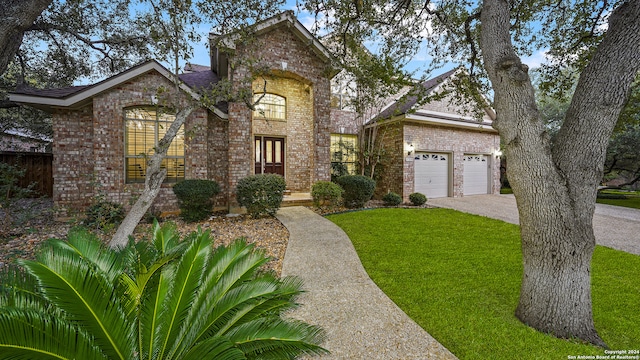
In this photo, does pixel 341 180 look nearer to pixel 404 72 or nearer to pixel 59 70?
pixel 404 72

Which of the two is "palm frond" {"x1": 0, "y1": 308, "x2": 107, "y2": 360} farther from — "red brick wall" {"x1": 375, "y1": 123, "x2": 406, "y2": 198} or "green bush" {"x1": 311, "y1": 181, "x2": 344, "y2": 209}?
"red brick wall" {"x1": 375, "y1": 123, "x2": 406, "y2": 198}

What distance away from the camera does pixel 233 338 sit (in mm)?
1810

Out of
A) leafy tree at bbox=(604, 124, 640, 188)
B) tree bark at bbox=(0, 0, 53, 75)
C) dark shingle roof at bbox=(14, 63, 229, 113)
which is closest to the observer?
tree bark at bbox=(0, 0, 53, 75)

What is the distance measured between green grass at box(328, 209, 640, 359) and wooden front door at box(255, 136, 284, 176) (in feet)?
16.4

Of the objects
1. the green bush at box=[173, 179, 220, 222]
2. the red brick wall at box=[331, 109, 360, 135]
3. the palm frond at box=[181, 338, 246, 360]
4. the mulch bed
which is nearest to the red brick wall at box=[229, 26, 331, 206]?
the green bush at box=[173, 179, 220, 222]

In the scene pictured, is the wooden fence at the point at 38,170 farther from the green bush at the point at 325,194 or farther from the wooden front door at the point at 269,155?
the green bush at the point at 325,194

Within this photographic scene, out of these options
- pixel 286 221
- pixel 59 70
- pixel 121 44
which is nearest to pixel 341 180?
pixel 286 221

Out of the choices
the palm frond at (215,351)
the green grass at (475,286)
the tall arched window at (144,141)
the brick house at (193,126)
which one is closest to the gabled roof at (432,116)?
the brick house at (193,126)

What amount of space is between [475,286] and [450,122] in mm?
10105

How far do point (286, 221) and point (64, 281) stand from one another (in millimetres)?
5207

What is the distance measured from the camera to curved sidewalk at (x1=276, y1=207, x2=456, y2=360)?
2215mm

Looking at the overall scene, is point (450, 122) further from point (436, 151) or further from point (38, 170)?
point (38, 170)

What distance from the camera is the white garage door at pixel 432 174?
11.7 meters

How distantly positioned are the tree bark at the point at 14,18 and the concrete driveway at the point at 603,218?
1136 centimetres
